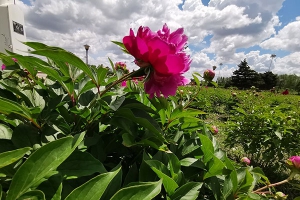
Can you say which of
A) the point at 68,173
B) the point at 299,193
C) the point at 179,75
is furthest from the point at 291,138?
the point at 68,173

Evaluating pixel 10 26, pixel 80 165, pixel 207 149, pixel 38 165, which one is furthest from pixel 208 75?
pixel 10 26

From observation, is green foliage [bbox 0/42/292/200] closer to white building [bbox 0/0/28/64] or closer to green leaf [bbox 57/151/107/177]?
green leaf [bbox 57/151/107/177]

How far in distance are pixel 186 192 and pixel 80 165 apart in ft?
0.87

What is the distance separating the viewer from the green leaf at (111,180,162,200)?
0.35 metres

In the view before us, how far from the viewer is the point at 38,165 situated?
352 millimetres

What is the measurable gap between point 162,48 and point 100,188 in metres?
0.32

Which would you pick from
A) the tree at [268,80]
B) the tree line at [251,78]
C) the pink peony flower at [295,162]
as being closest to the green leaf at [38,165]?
the pink peony flower at [295,162]

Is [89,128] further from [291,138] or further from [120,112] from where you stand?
[291,138]

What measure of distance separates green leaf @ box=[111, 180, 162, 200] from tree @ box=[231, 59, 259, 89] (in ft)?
120

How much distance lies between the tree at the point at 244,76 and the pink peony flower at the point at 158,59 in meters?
36.5

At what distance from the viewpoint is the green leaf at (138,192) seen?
35 cm

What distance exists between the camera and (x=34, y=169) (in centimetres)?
35

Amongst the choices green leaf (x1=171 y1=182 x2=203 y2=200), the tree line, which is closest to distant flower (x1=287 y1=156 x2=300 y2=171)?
green leaf (x1=171 y1=182 x2=203 y2=200)

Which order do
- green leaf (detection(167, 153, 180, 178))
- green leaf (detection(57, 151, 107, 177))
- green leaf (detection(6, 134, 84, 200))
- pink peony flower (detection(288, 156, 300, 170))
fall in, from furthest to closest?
pink peony flower (detection(288, 156, 300, 170)), green leaf (detection(167, 153, 180, 178)), green leaf (detection(57, 151, 107, 177)), green leaf (detection(6, 134, 84, 200))
